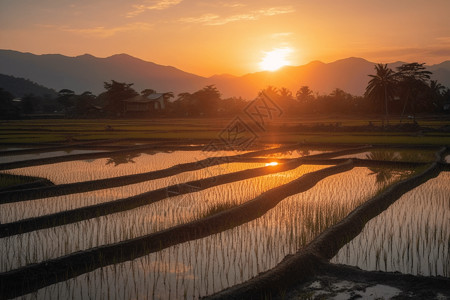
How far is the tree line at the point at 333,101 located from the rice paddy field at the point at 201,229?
77.1 ft

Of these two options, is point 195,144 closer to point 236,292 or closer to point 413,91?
point 236,292

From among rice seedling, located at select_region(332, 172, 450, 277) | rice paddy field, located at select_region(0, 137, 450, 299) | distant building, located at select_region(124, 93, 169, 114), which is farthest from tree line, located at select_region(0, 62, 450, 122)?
rice seedling, located at select_region(332, 172, 450, 277)

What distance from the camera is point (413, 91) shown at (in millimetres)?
34812

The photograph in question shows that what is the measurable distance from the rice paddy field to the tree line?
23.5 m

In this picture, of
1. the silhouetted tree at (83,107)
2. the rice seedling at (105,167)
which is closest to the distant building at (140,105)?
the silhouetted tree at (83,107)

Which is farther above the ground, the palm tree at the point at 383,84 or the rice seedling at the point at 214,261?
the palm tree at the point at 383,84

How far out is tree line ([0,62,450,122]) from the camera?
33.1 metres

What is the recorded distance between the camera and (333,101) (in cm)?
4494

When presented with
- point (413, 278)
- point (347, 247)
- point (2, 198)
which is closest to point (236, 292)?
point (413, 278)

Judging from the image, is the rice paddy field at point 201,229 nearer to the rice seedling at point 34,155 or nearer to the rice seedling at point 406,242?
the rice seedling at point 406,242

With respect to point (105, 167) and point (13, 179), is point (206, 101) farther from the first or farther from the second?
point (13, 179)

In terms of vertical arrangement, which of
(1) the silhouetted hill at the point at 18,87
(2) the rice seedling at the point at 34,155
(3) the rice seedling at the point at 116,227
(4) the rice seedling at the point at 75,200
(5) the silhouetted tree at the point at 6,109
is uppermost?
(1) the silhouetted hill at the point at 18,87

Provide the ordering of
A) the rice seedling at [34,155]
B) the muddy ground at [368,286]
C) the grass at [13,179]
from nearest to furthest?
the muddy ground at [368,286] < the grass at [13,179] < the rice seedling at [34,155]

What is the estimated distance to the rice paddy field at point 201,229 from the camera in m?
4.20
